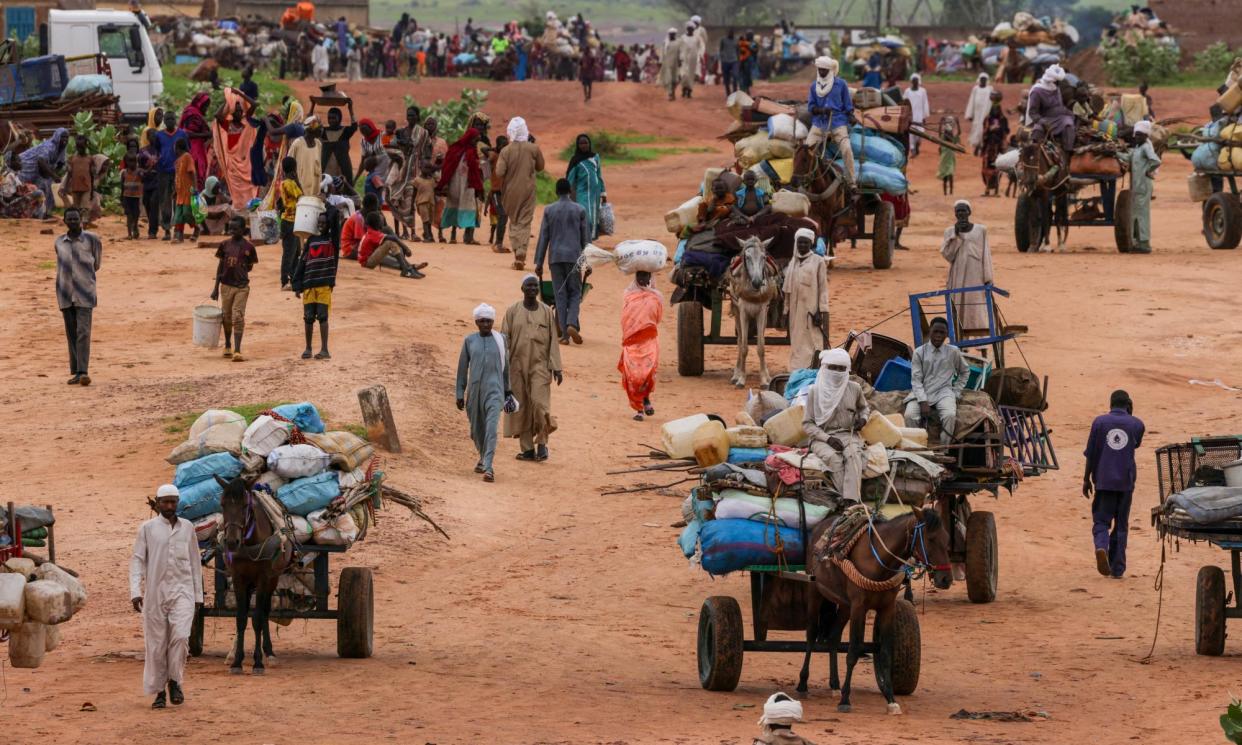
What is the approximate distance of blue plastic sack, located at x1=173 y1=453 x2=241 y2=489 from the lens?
12711mm

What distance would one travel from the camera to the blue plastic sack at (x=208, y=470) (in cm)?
1271

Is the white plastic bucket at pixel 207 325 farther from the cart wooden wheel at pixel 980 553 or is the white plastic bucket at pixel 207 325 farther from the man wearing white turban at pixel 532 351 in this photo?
the cart wooden wheel at pixel 980 553

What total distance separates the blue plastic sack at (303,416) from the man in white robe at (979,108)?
99.4ft

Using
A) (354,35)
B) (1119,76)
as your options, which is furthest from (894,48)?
(354,35)

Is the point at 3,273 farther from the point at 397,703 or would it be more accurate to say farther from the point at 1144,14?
the point at 1144,14

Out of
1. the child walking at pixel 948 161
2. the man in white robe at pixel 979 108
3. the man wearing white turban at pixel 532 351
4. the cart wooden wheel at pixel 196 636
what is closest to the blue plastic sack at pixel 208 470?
the cart wooden wheel at pixel 196 636

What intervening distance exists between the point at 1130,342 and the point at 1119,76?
98.1 feet

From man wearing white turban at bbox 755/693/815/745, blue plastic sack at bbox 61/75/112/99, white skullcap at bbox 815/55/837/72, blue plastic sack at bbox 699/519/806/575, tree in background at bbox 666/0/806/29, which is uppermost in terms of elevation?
tree in background at bbox 666/0/806/29

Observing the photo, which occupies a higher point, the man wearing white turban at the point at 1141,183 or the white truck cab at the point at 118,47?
the white truck cab at the point at 118,47

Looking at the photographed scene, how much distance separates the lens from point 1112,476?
1566 centimetres

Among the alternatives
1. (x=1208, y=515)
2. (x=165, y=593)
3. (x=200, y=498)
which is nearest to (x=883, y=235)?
(x=1208, y=515)

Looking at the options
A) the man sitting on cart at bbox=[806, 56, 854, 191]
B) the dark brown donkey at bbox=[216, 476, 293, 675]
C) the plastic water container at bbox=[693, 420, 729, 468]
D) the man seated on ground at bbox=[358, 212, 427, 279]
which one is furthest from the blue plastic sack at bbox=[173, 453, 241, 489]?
the man sitting on cart at bbox=[806, 56, 854, 191]

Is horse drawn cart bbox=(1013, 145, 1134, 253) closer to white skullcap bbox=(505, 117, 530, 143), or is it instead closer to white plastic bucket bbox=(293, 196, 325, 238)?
white skullcap bbox=(505, 117, 530, 143)

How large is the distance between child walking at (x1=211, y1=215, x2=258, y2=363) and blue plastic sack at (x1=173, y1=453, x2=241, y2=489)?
8919mm
